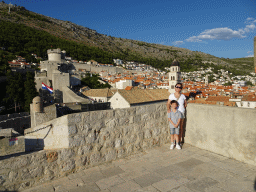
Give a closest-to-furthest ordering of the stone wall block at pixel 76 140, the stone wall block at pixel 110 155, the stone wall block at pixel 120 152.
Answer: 1. the stone wall block at pixel 76 140
2. the stone wall block at pixel 110 155
3. the stone wall block at pixel 120 152

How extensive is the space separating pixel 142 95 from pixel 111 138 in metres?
28.7

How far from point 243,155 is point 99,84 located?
43524 millimetres

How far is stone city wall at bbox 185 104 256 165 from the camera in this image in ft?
10.1

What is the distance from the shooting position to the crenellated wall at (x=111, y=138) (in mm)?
2582

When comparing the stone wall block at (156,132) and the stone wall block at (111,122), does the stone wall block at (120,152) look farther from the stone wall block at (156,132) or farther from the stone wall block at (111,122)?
the stone wall block at (156,132)

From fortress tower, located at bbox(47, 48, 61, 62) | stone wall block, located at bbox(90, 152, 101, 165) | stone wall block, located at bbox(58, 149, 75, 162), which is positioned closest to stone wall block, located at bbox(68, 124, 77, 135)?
stone wall block, located at bbox(58, 149, 75, 162)

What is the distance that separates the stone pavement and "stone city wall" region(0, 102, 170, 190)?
0.52ft

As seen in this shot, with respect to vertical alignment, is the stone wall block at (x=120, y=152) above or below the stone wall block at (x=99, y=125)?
below

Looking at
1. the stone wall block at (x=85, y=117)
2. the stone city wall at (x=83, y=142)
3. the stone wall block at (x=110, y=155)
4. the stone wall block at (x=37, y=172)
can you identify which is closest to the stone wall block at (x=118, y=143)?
the stone city wall at (x=83, y=142)

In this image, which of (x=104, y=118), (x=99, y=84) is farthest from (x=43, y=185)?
(x=99, y=84)

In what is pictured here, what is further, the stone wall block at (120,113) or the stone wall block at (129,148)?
the stone wall block at (129,148)

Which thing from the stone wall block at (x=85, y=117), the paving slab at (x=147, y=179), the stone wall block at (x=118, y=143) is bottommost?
the paving slab at (x=147, y=179)

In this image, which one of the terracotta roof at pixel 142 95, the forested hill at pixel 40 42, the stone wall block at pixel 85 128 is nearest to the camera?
the stone wall block at pixel 85 128

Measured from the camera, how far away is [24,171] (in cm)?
250
